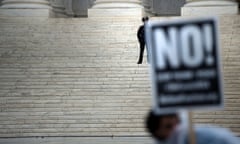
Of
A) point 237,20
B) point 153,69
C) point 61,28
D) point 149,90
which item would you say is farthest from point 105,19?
point 153,69

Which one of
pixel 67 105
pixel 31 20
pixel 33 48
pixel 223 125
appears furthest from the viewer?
pixel 31 20

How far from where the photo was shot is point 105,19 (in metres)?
33.6

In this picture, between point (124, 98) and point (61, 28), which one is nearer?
point (124, 98)

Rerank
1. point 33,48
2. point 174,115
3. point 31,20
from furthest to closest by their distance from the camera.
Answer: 1. point 31,20
2. point 33,48
3. point 174,115

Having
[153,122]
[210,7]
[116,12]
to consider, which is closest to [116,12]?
[116,12]

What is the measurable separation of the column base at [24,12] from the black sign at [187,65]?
27.5 metres

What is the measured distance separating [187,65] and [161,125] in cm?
71

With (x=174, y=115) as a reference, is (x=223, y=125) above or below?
below

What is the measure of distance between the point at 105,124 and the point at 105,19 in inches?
491

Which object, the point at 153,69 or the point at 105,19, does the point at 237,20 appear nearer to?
the point at 105,19

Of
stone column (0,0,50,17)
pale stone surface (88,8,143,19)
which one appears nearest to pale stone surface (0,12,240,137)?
pale stone surface (88,8,143,19)

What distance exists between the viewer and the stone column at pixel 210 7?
33906 millimetres

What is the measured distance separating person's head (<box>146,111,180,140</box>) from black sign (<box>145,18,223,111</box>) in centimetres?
41

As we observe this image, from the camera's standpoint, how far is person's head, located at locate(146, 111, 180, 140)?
721cm
